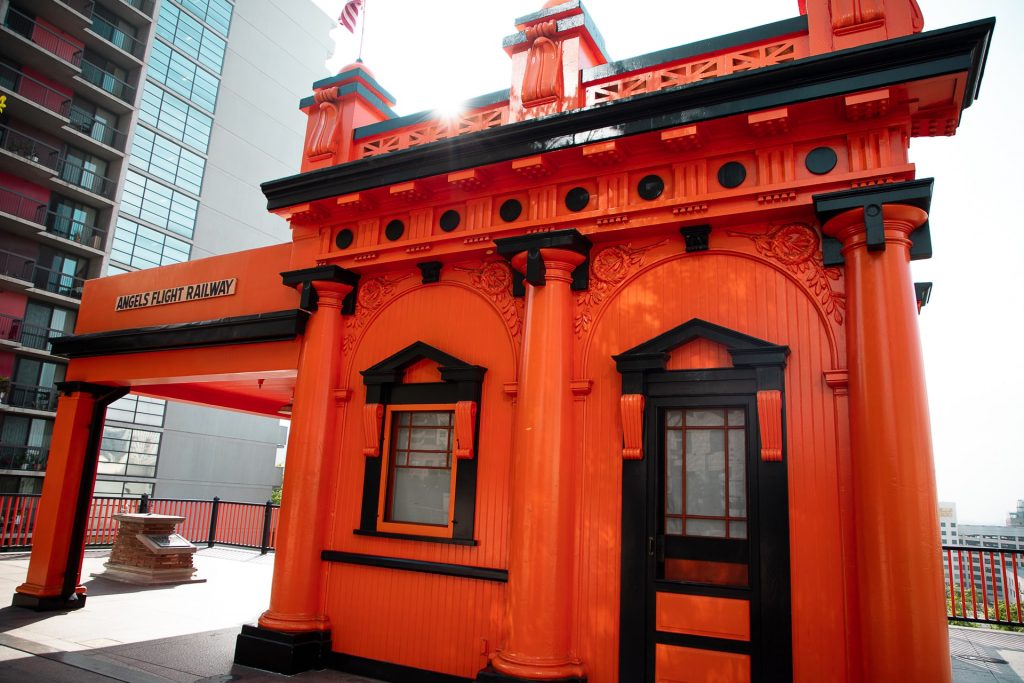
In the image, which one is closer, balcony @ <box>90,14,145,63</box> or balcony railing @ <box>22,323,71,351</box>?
balcony railing @ <box>22,323,71,351</box>

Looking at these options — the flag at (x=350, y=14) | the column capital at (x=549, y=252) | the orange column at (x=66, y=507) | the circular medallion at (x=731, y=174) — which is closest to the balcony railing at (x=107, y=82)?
the orange column at (x=66, y=507)

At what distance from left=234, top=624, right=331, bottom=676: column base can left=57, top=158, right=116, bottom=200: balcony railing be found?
2567 centimetres

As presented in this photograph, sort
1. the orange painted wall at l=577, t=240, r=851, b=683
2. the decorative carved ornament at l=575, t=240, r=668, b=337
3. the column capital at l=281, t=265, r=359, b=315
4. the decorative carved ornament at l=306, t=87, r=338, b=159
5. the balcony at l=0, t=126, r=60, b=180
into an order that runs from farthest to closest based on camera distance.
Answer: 1. the balcony at l=0, t=126, r=60, b=180
2. the decorative carved ornament at l=306, t=87, r=338, b=159
3. the column capital at l=281, t=265, r=359, b=315
4. the decorative carved ornament at l=575, t=240, r=668, b=337
5. the orange painted wall at l=577, t=240, r=851, b=683

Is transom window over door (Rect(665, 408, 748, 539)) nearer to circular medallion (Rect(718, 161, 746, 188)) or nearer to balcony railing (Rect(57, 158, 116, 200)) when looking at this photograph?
circular medallion (Rect(718, 161, 746, 188))

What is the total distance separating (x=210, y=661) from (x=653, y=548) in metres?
5.05

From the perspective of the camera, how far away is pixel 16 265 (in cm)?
2420

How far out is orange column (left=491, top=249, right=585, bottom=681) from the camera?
5.60 meters

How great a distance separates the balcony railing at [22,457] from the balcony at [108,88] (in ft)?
46.5

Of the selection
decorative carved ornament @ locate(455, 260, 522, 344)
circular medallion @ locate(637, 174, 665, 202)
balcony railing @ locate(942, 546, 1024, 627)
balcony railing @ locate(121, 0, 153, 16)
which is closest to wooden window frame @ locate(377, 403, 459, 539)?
decorative carved ornament @ locate(455, 260, 522, 344)

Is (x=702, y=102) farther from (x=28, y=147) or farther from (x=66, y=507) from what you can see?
(x=28, y=147)

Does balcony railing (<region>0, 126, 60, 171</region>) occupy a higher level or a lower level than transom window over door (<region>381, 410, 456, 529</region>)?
higher

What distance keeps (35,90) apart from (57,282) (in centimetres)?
732

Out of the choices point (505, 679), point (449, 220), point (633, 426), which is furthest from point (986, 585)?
point (449, 220)

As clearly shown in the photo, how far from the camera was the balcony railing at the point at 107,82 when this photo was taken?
1054 inches
